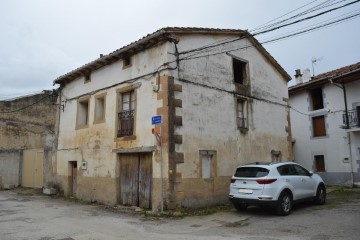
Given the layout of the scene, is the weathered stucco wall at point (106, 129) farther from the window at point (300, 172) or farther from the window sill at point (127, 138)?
the window at point (300, 172)

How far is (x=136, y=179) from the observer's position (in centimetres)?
1126

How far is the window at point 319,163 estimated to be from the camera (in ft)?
67.6

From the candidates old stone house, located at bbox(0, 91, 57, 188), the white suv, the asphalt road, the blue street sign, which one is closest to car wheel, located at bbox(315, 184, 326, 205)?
the asphalt road

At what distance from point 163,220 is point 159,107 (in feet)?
11.9

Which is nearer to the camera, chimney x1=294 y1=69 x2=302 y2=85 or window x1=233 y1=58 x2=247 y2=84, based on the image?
window x1=233 y1=58 x2=247 y2=84

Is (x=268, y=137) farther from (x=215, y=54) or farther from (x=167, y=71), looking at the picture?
(x=167, y=71)

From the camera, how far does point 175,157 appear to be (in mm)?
10164

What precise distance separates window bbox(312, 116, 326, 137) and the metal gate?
689 inches

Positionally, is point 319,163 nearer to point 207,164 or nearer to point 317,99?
point 317,99

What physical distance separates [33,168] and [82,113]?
6.82 metres

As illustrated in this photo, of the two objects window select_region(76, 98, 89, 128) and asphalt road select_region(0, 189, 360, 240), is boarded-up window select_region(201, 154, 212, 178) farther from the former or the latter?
window select_region(76, 98, 89, 128)

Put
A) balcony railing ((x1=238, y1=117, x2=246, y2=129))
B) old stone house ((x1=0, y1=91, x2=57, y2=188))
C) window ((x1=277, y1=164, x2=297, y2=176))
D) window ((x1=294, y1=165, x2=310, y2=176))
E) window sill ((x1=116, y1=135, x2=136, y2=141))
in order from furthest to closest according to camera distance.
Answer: old stone house ((x1=0, y1=91, x2=57, y2=188)), balcony railing ((x1=238, y1=117, x2=246, y2=129)), window sill ((x1=116, y1=135, x2=136, y2=141)), window ((x1=294, y1=165, x2=310, y2=176)), window ((x1=277, y1=164, x2=297, y2=176))

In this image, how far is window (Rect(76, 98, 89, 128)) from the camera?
14562mm

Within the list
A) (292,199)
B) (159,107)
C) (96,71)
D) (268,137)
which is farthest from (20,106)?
(292,199)
